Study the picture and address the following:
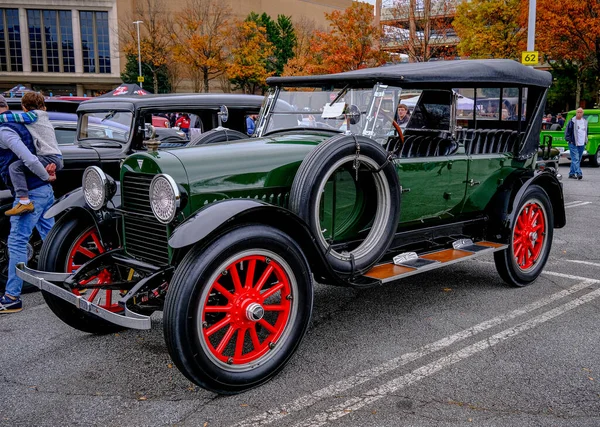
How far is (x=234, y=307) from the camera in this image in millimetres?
3539

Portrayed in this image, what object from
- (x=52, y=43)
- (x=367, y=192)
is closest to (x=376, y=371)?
(x=367, y=192)

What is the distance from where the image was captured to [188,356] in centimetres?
321

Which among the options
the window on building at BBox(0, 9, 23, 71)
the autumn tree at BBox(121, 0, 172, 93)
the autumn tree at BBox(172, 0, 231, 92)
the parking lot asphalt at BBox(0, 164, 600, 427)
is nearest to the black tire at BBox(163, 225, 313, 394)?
the parking lot asphalt at BBox(0, 164, 600, 427)

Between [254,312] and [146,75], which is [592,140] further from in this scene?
[146,75]

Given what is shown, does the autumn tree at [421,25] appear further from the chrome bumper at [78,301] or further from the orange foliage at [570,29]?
the chrome bumper at [78,301]

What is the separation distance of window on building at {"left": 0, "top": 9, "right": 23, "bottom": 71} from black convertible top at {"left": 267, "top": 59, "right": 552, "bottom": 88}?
60108mm

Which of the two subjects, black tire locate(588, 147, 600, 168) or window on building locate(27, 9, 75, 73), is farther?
window on building locate(27, 9, 75, 73)

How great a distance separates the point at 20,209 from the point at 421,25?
25659mm

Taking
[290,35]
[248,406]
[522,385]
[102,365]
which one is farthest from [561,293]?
[290,35]

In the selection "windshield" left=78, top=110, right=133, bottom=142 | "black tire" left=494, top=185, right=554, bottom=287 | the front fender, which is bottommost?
"black tire" left=494, top=185, right=554, bottom=287

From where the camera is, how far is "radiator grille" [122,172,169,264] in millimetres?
3885

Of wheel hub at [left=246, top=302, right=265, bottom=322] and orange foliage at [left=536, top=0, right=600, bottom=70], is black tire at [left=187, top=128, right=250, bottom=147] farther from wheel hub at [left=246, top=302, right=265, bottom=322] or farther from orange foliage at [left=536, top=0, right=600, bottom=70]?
Result: orange foliage at [left=536, top=0, right=600, bottom=70]

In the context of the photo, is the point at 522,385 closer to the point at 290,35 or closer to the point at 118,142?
the point at 118,142

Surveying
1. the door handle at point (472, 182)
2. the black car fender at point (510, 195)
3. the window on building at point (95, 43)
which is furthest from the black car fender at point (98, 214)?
the window on building at point (95, 43)
